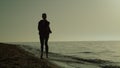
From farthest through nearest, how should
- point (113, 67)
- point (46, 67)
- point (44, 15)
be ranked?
point (113, 67) → point (44, 15) → point (46, 67)

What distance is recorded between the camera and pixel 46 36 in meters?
18.4

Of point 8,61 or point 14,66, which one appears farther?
point 8,61

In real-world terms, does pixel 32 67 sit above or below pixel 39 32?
below

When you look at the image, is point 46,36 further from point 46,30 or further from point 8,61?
point 8,61

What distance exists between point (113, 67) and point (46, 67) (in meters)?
10.0

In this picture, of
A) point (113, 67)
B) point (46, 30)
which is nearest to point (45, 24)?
point (46, 30)

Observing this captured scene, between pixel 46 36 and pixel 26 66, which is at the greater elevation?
pixel 46 36

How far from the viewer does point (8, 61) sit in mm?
15469

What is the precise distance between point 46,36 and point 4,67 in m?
5.29

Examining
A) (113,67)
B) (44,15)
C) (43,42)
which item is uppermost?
(44,15)

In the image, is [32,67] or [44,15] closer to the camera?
[32,67]

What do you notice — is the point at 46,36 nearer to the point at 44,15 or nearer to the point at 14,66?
the point at 44,15

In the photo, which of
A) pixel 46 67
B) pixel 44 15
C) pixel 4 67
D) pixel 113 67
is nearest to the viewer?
pixel 4 67

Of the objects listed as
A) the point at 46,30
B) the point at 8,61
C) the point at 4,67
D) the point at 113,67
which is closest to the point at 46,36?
the point at 46,30
